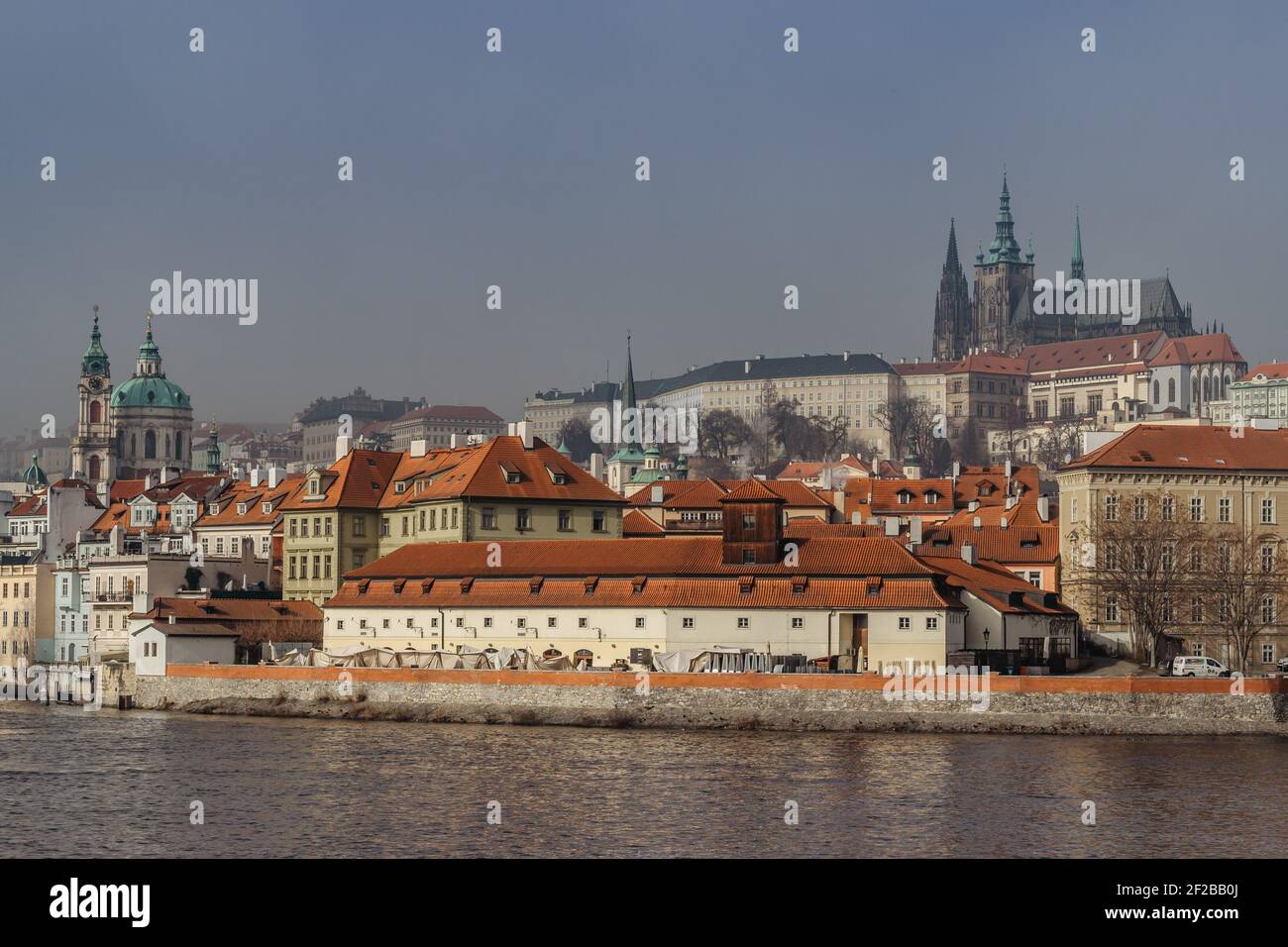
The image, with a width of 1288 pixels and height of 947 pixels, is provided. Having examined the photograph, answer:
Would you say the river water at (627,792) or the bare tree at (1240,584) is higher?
the bare tree at (1240,584)

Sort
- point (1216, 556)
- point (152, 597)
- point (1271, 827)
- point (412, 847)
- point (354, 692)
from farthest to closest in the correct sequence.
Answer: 1. point (152, 597)
2. point (1216, 556)
3. point (354, 692)
4. point (1271, 827)
5. point (412, 847)

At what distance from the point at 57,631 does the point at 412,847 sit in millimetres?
71195

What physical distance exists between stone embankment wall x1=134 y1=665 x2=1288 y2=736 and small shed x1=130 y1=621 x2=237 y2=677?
1176 cm

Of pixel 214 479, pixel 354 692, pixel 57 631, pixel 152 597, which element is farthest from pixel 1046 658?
pixel 214 479

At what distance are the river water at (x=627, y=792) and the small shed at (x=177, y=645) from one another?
14157mm

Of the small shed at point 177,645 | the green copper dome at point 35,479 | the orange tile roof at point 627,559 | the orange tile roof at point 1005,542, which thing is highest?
the green copper dome at point 35,479

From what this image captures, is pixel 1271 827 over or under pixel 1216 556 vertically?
under

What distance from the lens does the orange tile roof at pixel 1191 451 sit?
9119cm

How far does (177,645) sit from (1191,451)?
1763 inches

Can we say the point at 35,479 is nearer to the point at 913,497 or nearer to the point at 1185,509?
the point at 913,497

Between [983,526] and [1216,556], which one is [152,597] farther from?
[1216,556]

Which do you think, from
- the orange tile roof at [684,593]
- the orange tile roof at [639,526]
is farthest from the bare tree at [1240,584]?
the orange tile roof at [639,526]

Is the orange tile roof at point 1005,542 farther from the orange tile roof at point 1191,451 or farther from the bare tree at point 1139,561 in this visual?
the orange tile roof at point 1191,451

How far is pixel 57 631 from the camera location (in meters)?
108
